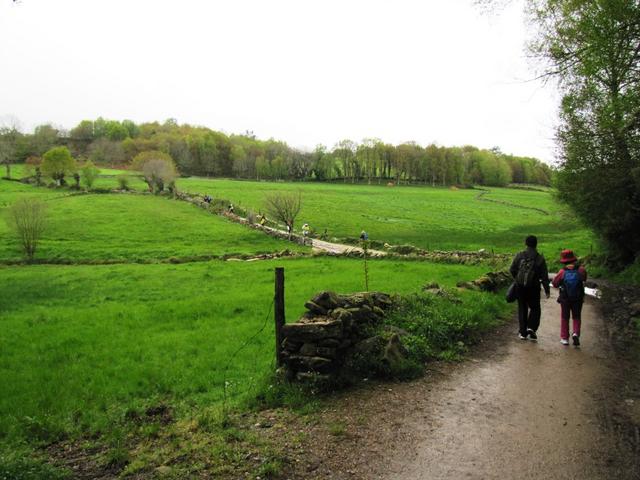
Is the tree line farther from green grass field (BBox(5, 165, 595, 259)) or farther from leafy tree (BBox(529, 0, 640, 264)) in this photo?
leafy tree (BBox(529, 0, 640, 264))

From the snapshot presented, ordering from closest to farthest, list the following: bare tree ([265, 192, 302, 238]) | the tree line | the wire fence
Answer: the wire fence → bare tree ([265, 192, 302, 238]) → the tree line

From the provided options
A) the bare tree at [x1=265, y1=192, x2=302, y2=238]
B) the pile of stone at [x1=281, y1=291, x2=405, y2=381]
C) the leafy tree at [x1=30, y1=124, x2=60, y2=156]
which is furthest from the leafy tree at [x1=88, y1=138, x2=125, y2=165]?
the pile of stone at [x1=281, y1=291, x2=405, y2=381]

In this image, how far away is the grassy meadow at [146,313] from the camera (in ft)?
29.9

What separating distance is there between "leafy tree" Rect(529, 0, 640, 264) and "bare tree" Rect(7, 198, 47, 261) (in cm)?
3676

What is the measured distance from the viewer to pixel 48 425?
338 inches

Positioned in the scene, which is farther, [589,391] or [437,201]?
[437,201]

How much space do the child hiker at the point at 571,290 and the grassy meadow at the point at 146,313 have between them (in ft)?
7.76

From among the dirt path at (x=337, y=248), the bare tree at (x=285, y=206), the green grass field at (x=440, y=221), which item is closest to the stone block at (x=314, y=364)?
the green grass field at (x=440, y=221)

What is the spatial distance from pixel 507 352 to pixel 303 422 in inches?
233

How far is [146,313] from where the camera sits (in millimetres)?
17922

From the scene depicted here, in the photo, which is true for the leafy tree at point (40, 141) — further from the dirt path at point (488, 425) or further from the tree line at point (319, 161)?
the dirt path at point (488, 425)

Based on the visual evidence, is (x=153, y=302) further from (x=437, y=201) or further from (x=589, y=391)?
(x=437, y=201)

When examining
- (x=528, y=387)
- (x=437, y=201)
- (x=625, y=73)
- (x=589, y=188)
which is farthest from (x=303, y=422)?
(x=437, y=201)

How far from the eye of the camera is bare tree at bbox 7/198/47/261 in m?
35.4
